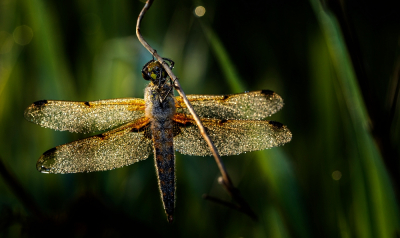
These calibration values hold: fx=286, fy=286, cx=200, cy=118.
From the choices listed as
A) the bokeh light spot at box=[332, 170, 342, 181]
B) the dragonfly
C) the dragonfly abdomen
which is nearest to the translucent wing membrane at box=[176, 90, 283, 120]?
the dragonfly

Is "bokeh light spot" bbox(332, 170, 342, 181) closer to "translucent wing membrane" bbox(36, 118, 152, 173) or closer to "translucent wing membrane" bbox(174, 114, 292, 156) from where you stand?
"translucent wing membrane" bbox(174, 114, 292, 156)

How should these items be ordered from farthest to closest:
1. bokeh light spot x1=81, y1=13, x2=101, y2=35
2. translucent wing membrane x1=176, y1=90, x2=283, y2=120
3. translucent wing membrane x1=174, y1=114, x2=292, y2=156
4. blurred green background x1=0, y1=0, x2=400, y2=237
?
bokeh light spot x1=81, y1=13, x2=101, y2=35 → translucent wing membrane x1=176, y1=90, x2=283, y2=120 → translucent wing membrane x1=174, y1=114, x2=292, y2=156 → blurred green background x1=0, y1=0, x2=400, y2=237

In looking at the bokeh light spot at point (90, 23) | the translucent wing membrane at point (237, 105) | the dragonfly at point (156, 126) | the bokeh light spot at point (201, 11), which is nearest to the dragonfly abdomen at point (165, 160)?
the dragonfly at point (156, 126)

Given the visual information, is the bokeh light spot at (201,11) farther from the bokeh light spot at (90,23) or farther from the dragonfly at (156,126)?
the bokeh light spot at (90,23)

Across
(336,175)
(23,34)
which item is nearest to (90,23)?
(23,34)

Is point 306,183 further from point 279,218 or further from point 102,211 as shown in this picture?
point 102,211

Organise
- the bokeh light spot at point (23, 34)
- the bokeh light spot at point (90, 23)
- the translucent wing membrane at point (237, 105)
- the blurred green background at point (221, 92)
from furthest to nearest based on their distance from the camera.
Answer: the bokeh light spot at point (90, 23) → the bokeh light spot at point (23, 34) → the translucent wing membrane at point (237, 105) → the blurred green background at point (221, 92)
